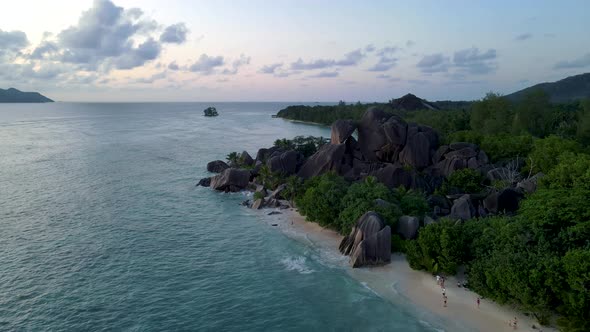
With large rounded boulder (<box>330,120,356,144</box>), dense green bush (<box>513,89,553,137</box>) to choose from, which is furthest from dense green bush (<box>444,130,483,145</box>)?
dense green bush (<box>513,89,553,137</box>)

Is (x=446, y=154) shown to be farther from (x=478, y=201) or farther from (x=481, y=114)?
(x=481, y=114)

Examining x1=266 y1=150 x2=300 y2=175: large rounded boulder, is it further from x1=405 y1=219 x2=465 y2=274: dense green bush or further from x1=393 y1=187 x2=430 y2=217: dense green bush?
x1=405 y1=219 x2=465 y2=274: dense green bush

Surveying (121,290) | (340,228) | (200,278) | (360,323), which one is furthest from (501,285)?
(121,290)

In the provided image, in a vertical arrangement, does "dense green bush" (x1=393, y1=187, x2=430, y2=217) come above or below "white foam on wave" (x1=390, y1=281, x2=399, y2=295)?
above

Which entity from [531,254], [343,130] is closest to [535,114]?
[343,130]

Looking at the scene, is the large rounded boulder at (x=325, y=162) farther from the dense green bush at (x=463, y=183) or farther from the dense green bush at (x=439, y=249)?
the dense green bush at (x=439, y=249)

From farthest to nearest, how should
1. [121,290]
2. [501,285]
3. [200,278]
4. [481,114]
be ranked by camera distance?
[481,114] → [200,278] → [121,290] → [501,285]
